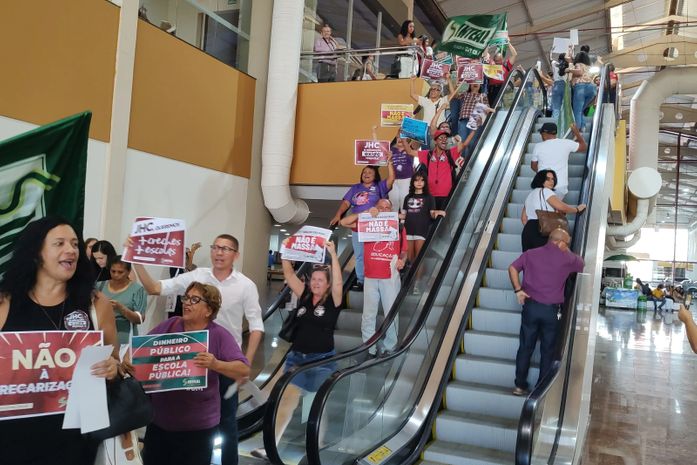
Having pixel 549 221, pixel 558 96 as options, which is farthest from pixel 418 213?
pixel 558 96

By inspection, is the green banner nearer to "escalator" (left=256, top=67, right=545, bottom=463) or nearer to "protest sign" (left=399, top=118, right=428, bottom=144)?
"escalator" (left=256, top=67, right=545, bottom=463)

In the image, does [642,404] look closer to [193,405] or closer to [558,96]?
[558,96]

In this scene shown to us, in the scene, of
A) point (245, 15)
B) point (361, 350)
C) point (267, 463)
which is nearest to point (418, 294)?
point (361, 350)

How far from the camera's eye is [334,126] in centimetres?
1047

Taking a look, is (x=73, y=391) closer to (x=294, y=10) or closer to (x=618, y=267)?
(x=294, y=10)

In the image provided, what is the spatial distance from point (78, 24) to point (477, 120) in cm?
552

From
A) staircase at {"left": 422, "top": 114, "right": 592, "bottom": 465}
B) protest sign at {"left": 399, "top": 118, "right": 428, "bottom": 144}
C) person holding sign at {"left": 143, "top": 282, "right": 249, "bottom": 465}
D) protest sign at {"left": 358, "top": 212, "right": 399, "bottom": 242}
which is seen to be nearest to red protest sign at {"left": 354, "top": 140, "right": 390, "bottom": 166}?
protest sign at {"left": 399, "top": 118, "right": 428, "bottom": 144}

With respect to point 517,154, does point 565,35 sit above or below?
above

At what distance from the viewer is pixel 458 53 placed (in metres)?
10.3

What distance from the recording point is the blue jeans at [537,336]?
5301mm

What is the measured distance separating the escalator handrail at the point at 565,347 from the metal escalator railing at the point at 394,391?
113cm

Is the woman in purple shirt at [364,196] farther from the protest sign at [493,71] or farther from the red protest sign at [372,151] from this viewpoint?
the protest sign at [493,71]

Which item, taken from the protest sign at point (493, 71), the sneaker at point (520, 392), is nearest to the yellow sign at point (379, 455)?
the sneaker at point (520, 392)

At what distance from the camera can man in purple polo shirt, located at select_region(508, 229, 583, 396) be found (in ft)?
17.4
